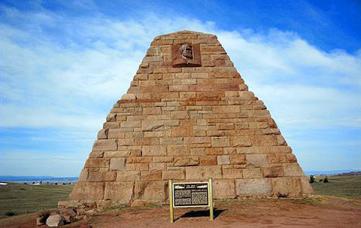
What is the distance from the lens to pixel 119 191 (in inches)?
324

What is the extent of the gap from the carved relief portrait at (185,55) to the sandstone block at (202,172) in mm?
3278

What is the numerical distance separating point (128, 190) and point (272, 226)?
3772 millimetres

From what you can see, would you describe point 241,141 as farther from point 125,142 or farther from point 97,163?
point 97,163

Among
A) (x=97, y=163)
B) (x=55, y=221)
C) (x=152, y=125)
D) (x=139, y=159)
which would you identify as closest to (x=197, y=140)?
(x=152, y=125)

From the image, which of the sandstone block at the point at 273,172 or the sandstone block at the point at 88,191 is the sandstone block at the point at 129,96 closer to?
the sandstone block at the point at 88,191

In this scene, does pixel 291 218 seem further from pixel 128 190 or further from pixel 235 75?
pixel 235 75

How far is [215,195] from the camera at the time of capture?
8.23 metres

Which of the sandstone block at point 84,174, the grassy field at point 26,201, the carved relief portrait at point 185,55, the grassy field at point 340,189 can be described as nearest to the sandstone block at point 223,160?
the carved relief portrait at point 185,55

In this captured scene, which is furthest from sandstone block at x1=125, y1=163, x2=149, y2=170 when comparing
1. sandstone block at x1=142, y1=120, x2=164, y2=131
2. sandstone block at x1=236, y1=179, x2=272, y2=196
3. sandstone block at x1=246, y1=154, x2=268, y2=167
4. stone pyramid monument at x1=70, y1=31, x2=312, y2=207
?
sandstone block at x1=246, y1=154, x2=268, y2=167

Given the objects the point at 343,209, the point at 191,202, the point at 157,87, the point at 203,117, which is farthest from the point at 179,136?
the point at 343,209

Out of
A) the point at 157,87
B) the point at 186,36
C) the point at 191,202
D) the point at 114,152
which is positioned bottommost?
the point at 191,202

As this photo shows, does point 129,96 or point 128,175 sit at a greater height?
point 129,96

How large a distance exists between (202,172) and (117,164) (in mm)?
2248

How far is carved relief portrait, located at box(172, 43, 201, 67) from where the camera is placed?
32.5 feet
